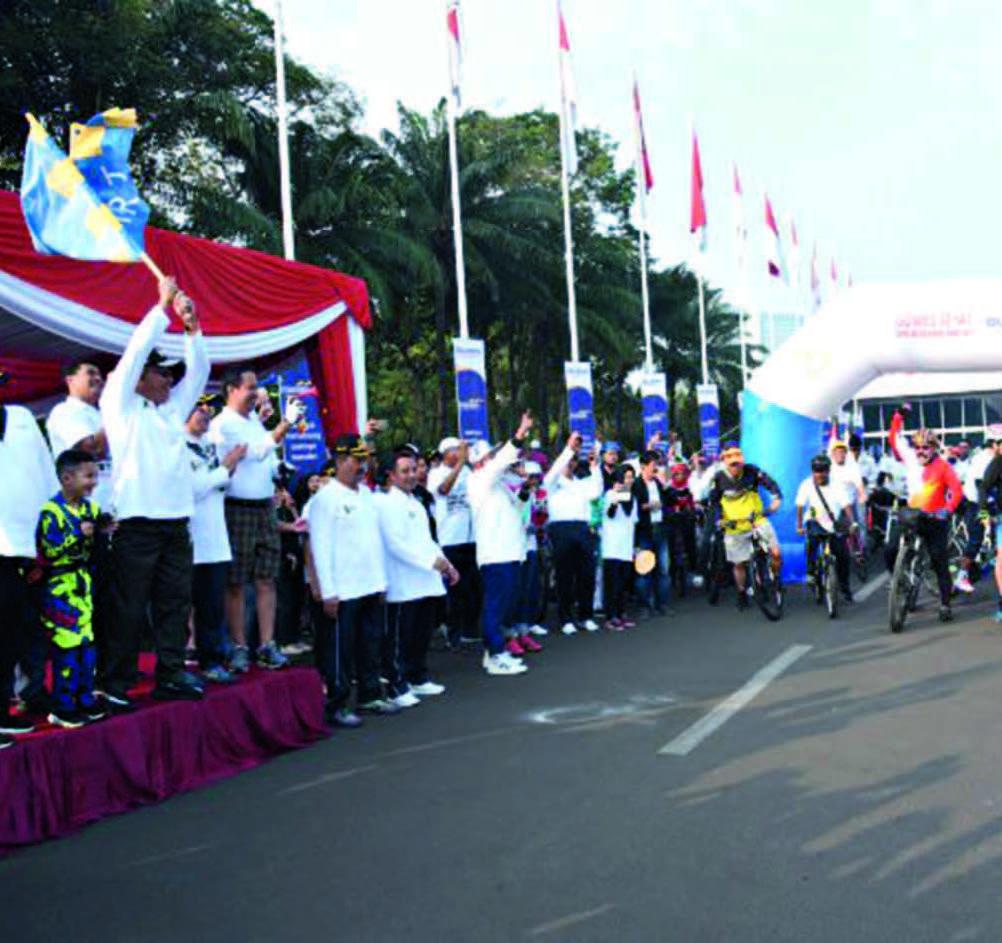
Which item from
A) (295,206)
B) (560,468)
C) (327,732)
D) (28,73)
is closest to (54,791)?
(327,732)

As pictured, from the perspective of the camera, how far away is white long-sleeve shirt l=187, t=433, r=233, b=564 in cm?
647

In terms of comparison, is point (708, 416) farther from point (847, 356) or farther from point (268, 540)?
point (268, 540)

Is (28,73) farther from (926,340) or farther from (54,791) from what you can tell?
(54,791)

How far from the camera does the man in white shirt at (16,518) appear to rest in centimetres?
516

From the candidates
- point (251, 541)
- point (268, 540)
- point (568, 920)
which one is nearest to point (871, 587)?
point (268, 540)

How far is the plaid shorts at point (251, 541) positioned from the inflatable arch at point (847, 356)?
9066 millimetres

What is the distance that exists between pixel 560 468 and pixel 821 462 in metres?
3.26

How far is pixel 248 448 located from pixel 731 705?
3508mm

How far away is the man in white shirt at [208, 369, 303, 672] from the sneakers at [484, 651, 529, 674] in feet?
7.16

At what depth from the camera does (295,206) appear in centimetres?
2688

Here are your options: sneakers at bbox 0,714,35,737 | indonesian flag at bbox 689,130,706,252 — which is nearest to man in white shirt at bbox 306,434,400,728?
sneakers at bbox 0,714,35,737

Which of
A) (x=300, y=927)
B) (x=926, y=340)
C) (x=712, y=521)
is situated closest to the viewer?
(x=300, y=927)

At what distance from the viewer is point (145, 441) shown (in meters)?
5.62

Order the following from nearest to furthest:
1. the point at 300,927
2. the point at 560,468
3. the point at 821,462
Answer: the point at 300,927, the point at 560,468, the point at 821,462
